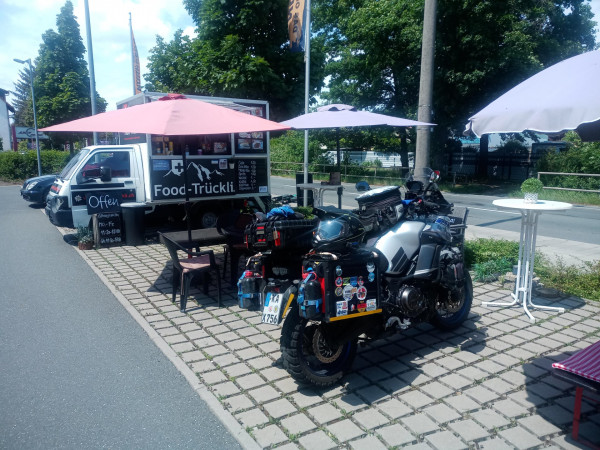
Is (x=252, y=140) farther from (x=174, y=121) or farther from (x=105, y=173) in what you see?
(x=174, y=121)

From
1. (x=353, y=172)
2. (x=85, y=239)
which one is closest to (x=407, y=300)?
(x=85, y=239)

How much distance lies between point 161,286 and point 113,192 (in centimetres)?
355

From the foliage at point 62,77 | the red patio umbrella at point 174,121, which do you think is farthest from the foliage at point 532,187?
the foliage at point 62,77

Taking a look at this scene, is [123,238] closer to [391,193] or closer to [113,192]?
[113,192]

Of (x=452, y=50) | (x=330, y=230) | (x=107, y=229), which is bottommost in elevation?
(x=107, y=229)

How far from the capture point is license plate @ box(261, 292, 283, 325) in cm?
369

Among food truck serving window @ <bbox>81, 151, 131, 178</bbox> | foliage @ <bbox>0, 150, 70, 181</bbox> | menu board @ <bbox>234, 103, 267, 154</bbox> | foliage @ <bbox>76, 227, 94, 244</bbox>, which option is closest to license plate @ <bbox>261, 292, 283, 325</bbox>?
foliage @ <bbox>76, 227, 94, 244</bbox>

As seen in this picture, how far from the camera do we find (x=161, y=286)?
21.9 ft

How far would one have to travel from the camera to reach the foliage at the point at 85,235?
891 centimetres

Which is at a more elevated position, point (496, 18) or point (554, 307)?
point (496, 18)

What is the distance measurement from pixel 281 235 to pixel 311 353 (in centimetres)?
106

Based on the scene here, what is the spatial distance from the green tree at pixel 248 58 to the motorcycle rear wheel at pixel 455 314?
17991 mm

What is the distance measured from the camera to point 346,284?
3654 millimetres

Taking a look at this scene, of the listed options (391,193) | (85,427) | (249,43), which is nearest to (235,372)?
(85,427)
